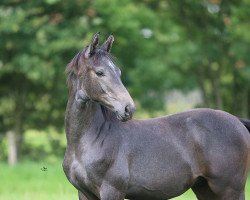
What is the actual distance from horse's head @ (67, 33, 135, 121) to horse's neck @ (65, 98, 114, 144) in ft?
0.32

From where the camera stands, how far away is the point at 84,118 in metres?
6.79

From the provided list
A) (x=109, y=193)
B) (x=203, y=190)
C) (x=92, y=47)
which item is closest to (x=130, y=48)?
(x=203, y=190)

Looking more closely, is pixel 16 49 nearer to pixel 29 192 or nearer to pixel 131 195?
pixel 29 192

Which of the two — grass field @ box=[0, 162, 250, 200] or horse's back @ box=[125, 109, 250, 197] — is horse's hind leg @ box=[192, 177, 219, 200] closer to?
horse's back @ box=[125, 109, 250, 197]

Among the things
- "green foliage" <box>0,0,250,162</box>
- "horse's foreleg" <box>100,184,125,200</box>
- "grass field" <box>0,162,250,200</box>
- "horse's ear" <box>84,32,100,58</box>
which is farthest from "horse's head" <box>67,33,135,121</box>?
"green foliage" <box>0,0,250,162</box>

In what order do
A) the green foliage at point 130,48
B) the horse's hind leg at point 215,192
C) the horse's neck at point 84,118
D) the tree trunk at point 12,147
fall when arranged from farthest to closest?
the tree trunk at point 12,147 < the green foliage at point 130,48 < the horse's hind leg at point 215,192 < the horse's neck at point 84,118

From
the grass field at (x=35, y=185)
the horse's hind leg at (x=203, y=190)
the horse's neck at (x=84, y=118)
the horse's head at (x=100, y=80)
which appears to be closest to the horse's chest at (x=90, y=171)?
the horse's neck at (x=84, y=118)

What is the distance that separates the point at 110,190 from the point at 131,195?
1.14 ft

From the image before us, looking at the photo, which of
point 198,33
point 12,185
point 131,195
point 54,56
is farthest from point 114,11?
point 131,195

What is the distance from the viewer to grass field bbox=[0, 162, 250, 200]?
37.6ft

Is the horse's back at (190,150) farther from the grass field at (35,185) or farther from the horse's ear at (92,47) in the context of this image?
the grass field at (35,185)

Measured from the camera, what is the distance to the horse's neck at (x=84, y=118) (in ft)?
22.2

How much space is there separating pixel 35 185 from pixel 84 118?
7.25 metres

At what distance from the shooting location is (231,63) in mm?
25078
